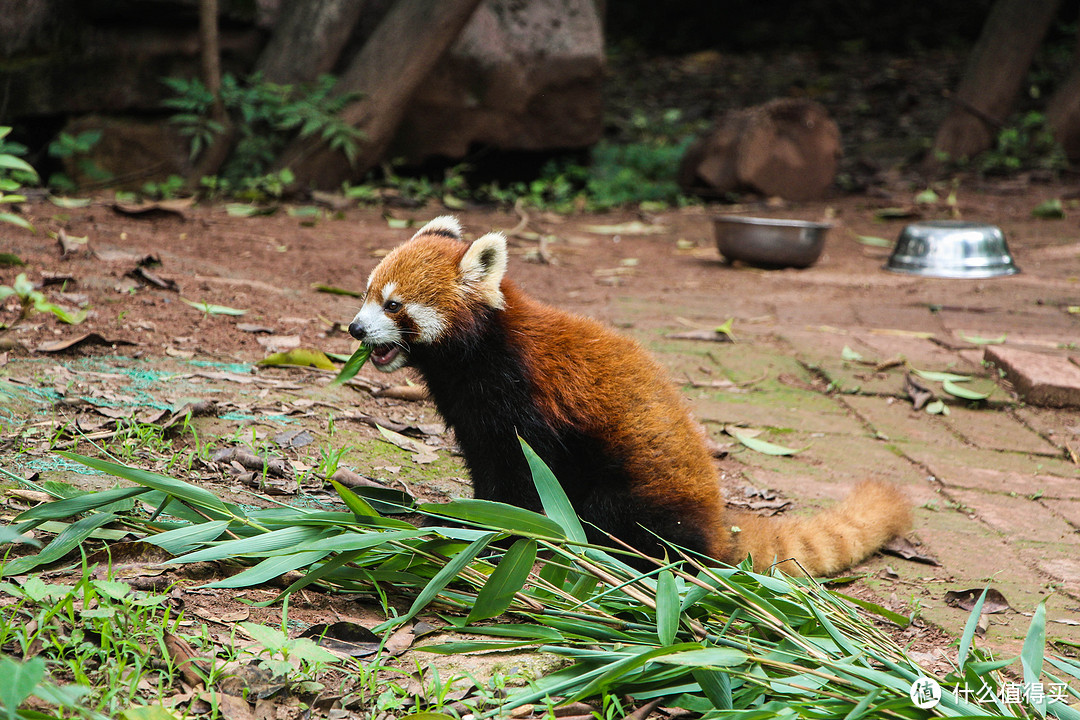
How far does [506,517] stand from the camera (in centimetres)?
215

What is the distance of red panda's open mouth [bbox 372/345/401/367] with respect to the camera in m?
3.06

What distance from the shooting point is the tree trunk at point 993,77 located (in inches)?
397

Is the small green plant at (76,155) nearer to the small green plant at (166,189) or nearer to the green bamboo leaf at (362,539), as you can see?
the small green plant at (166,189)

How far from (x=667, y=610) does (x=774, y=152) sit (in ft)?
27.0

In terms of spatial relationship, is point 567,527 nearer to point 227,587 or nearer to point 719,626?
point 719,626

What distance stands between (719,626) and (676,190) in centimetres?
828

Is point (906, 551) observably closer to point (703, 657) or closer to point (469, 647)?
point (703, 657)

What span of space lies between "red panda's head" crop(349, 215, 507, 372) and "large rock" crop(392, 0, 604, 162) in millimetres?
6390

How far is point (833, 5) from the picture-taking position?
16.5 m

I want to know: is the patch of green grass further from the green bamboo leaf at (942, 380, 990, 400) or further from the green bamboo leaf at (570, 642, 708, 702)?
the green bamboo leaf at (942, 380, 990, 400)

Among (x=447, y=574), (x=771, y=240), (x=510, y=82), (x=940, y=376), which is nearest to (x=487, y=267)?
(x=447, y=574)

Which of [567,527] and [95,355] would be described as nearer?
[567,527]

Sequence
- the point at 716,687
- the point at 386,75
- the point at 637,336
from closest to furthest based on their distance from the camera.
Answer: the point at 716,687, the point at 637,336, the point at 386,75

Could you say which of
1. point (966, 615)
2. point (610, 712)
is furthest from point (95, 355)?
point (966, 615)
